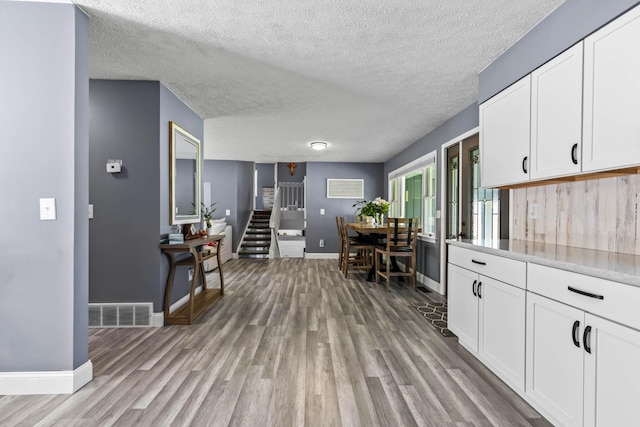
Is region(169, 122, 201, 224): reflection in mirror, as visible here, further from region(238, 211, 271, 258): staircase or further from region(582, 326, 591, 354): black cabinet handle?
region(238, 211, 271, 258): staircase

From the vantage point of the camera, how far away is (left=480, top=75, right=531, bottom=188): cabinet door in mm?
2295

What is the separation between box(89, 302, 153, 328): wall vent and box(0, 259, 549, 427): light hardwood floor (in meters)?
0.10

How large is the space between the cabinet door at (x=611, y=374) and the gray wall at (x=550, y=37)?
1.53 metres

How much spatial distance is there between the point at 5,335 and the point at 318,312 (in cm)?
260

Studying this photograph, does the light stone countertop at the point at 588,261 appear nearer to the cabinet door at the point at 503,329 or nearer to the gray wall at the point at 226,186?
the cabinet door at the point at 503,329

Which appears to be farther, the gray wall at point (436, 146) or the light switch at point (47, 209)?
the gray wall at point (436, 146)

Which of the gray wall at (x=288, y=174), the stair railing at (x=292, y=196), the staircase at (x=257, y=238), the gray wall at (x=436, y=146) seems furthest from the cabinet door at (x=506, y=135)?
the gray wall at (x=288, y=174)

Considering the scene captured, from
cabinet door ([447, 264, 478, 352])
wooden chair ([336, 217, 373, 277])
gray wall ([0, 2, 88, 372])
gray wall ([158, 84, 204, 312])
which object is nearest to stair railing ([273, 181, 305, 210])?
wooden chair ([336, 217, 373, 277])

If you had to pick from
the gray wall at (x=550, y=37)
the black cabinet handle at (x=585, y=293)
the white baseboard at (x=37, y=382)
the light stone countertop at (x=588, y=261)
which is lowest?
the white baseboard at (x=37, y=382)

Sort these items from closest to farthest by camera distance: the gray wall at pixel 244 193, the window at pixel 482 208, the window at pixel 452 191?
the window at pixel 482 208 → the window at pixel 452 191 → the gray wall at pixel 244 193

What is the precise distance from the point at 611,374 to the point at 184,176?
12.5ft

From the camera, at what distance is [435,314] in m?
3.59

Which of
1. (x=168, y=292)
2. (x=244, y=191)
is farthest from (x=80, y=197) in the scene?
(x=244, y=191)

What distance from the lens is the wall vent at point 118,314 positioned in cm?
318
